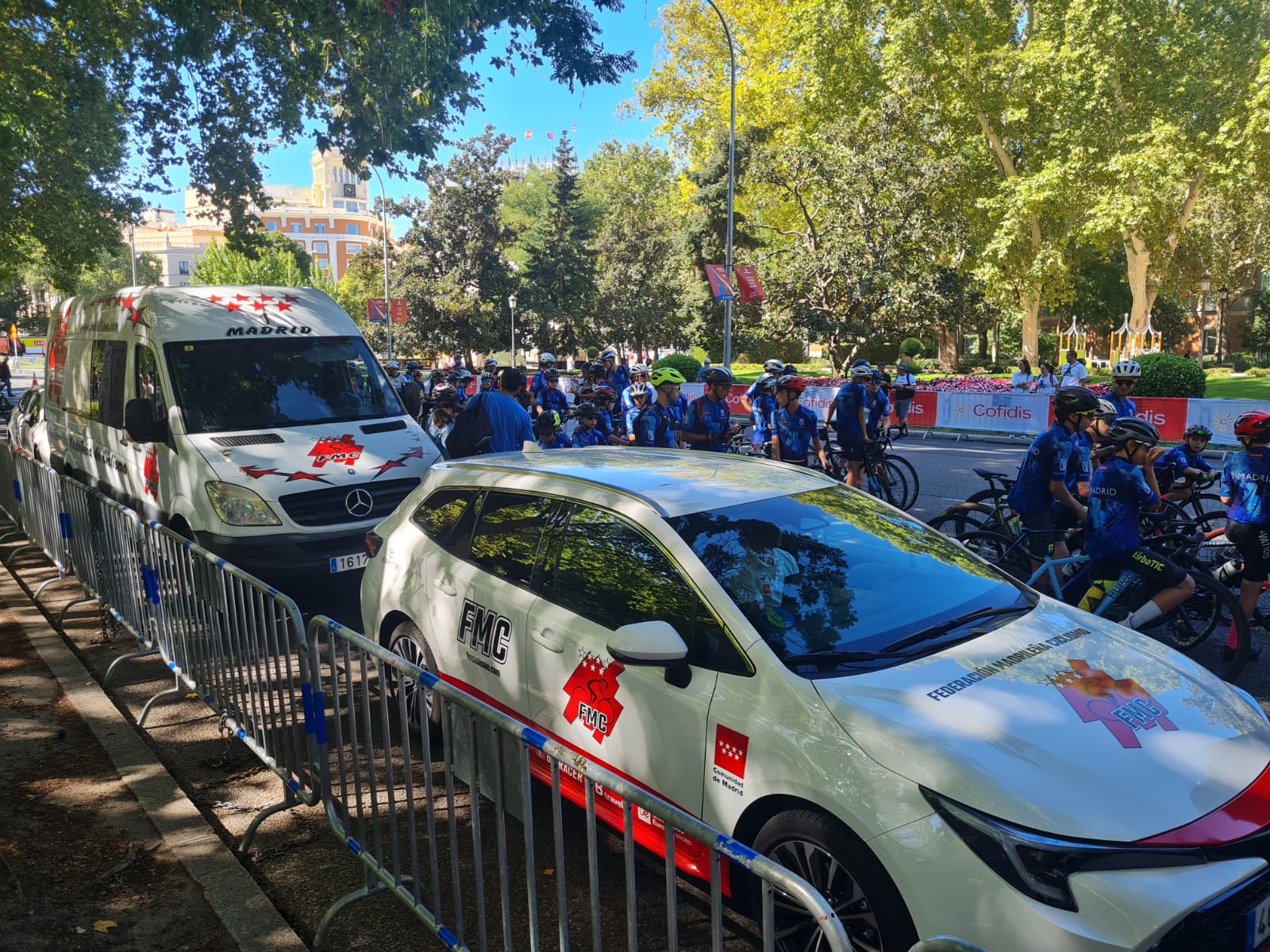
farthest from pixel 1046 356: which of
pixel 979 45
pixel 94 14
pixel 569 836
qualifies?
pixel 569 836

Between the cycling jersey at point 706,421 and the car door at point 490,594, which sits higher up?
the cycling jersey at point 706,421

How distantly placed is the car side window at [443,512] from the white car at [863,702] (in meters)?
0.05

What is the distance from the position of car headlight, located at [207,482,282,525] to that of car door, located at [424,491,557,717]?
2.99 meters

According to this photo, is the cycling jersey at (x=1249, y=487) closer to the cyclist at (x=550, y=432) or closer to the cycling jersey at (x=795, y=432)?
the cycling jersey at (x=795, y=432)

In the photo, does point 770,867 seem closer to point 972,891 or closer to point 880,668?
point 972,891

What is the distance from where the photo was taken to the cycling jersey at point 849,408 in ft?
36.7

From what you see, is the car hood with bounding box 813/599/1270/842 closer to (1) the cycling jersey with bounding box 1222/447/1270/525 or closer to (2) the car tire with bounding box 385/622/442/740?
(2) the car tire with bounding box 385/622/442/740

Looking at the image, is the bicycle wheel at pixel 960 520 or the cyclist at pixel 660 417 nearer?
the bicycle wheel at pixel 960 520

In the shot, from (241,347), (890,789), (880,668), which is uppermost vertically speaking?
(241,347)

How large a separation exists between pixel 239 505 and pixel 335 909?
469 cm

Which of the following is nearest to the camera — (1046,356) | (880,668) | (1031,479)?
(880,668)

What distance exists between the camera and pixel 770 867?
194cm

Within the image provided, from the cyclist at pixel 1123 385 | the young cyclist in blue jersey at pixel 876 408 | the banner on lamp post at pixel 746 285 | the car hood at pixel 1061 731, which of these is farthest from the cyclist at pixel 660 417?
the banner on lamp post at pixel 746 285

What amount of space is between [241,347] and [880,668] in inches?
270
